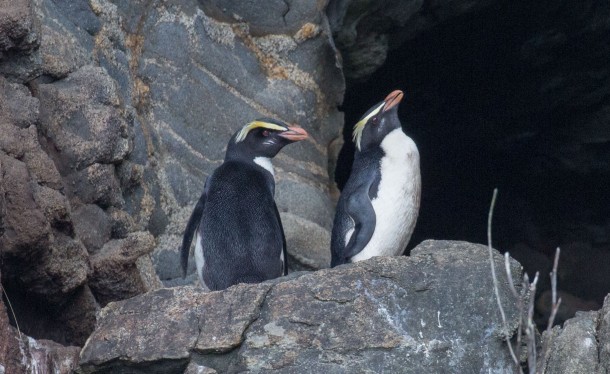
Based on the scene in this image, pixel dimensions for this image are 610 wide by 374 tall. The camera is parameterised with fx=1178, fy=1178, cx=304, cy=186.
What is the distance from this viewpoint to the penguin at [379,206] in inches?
182

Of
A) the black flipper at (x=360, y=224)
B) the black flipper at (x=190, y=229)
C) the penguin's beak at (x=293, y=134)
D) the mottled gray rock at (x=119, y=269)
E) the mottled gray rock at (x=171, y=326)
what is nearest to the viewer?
the mottled gray rock at (x=171, y=326)

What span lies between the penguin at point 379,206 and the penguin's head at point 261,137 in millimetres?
322

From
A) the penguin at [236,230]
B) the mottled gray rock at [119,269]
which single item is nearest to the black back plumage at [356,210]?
the penguin at [236,230]

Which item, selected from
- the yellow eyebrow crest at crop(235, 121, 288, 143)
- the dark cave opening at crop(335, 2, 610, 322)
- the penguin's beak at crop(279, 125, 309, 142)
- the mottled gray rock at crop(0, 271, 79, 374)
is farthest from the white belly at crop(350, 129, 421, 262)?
the mottled gray rock at crop(0, 271, 79, 374)

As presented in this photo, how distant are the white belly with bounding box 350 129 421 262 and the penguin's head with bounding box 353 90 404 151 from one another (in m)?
0.14

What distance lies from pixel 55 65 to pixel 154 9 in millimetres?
800

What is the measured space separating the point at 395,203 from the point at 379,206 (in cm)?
6

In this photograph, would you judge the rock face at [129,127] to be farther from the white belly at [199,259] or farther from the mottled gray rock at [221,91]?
the white belly at [199,259]

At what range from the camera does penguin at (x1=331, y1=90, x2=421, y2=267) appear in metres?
4.62

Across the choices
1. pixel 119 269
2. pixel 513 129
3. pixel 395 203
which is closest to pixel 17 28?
pixel 119 269

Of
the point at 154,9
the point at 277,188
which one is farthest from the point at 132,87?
the point at 277,188

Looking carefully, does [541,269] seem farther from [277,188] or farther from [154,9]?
[154,9]

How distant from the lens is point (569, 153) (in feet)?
21.2

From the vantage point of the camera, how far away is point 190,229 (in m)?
4.38
